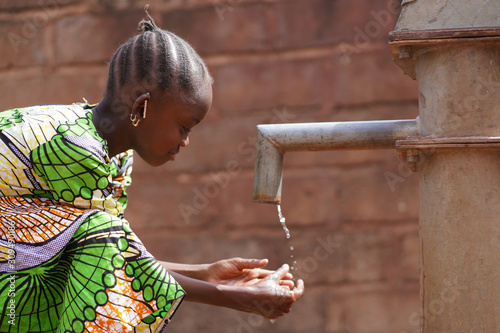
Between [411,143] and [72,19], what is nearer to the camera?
[411,143]

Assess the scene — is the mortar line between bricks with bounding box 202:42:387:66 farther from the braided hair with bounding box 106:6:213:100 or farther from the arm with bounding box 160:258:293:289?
the arm with bounding box 160:258:293:289

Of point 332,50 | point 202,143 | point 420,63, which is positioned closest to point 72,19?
point 202,143

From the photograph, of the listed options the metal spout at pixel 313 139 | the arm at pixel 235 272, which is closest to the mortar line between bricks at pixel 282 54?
the arm at pixel 235 272

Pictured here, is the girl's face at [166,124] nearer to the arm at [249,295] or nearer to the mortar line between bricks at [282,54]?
the arm at [249,295]

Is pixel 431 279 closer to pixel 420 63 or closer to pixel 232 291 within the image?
pixel 420 63

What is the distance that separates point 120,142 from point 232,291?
23.8 inches

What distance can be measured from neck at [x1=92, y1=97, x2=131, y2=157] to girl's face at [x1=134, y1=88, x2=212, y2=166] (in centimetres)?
5

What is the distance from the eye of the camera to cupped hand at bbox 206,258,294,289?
2.27 metres

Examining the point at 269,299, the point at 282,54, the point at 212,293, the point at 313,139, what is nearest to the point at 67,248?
the point at 212,293

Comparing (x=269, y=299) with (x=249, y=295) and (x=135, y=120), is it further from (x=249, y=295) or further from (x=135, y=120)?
(x=135, y=120)

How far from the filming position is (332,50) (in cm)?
365

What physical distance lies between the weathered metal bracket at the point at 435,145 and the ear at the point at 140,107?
2.97 ft

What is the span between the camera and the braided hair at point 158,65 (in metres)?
2.18

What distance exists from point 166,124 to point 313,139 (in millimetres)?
693
